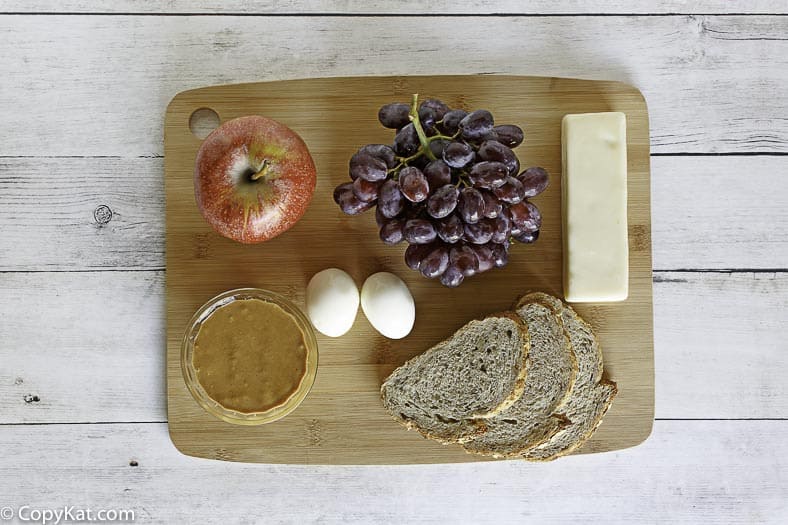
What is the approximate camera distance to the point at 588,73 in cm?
138

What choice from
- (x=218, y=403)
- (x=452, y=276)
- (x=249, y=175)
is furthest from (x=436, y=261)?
(x=218, y=403)

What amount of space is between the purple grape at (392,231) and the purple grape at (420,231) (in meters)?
0.02

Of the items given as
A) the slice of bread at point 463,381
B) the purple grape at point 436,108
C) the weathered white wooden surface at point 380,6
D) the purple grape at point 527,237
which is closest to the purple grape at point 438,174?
the purple grape at point 436,108

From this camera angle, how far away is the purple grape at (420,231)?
113 centimetres

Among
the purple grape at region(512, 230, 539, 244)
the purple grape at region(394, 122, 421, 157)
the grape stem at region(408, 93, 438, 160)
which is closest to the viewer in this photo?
the grape stem at region(408, 93, 438, 160)

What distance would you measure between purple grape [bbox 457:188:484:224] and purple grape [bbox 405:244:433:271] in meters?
0.11

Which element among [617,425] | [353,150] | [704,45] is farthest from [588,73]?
[617,425]

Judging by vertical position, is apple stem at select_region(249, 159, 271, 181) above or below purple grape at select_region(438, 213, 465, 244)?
above

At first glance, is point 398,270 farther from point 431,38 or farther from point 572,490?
point 572,490

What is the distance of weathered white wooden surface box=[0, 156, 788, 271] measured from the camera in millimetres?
1380

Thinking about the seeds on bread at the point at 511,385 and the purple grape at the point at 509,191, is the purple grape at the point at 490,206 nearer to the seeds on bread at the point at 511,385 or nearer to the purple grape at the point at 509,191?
the purple grape at the point at 509,191

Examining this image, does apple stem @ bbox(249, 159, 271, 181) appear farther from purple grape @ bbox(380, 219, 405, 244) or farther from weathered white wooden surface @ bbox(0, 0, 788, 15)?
weathered white wooden surface @ bbox(0, 0, 788, 15)

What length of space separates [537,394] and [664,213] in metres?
0.47

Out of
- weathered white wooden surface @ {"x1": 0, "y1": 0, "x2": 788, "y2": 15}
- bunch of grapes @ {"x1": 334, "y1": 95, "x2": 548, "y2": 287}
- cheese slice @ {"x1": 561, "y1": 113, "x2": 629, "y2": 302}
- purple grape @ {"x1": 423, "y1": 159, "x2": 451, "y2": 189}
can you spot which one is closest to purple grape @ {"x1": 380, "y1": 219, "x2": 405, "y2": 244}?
bunch of grapes @ {"x1": 334, "y1": 95, "x2": 548, "y2": 287}
